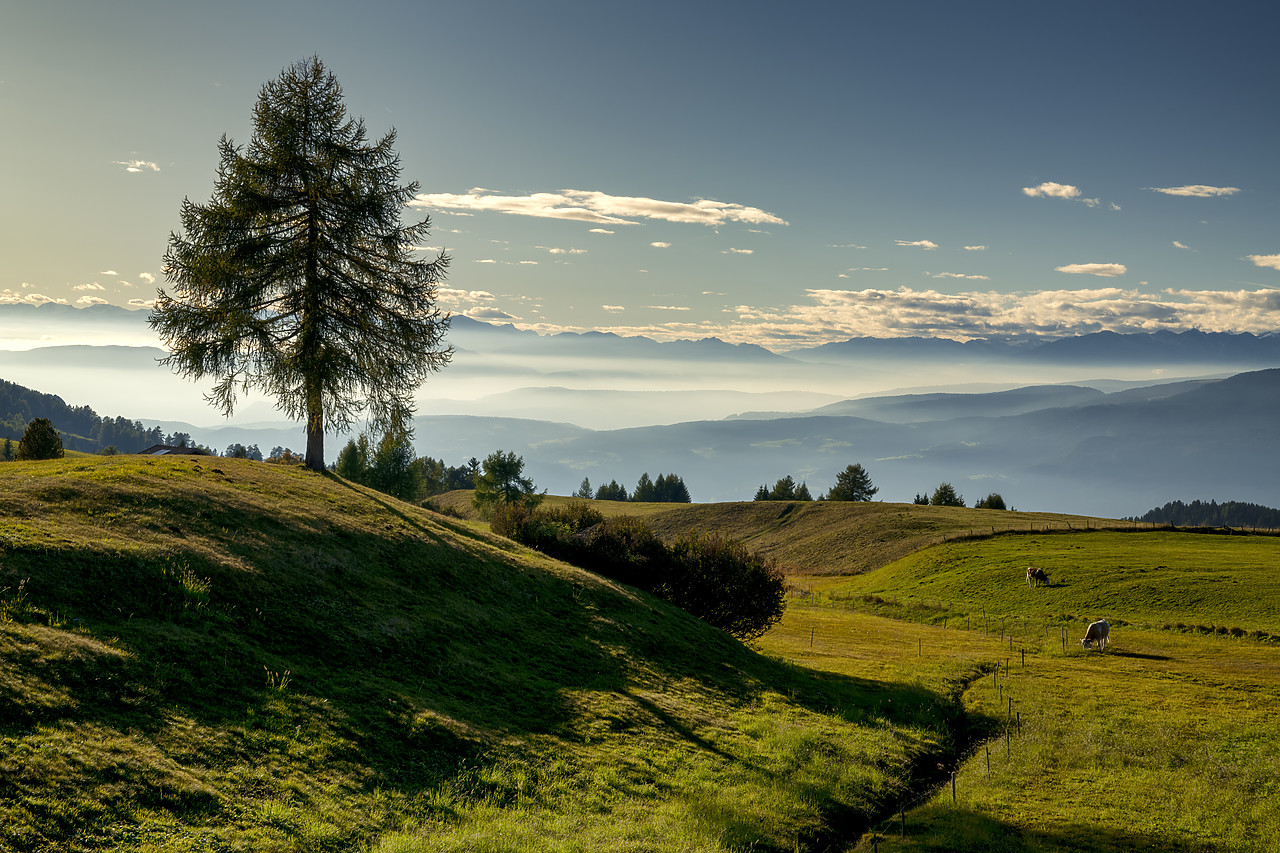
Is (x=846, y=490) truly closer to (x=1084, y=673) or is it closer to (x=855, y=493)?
(x=855, y=493)

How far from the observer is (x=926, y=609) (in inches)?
2403

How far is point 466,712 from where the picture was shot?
1716 centimetres

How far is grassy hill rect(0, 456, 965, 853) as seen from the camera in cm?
1081

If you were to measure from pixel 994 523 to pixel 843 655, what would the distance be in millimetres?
71862

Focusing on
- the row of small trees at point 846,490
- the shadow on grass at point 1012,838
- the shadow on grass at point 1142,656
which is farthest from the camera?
the row of small trees at point 846,490

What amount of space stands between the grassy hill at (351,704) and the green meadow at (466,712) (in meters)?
0.07

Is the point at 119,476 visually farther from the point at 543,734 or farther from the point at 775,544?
the point at 775,544

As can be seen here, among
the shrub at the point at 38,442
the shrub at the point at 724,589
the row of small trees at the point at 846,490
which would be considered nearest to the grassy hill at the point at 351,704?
the shrub at the point at 724,589

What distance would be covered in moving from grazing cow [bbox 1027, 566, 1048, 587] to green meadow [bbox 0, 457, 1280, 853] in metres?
24.2

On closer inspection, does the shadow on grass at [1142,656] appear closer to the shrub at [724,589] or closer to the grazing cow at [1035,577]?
the grazing cow at [1035,577]

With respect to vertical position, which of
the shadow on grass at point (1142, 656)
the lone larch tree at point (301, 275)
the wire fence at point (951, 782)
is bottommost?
the shadow on grass at point (1142, 656)

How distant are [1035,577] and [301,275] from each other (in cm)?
6491

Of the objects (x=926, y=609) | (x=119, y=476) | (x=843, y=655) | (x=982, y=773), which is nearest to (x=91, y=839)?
(x=119, y=476)

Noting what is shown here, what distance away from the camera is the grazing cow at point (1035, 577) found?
6238 centimetres
